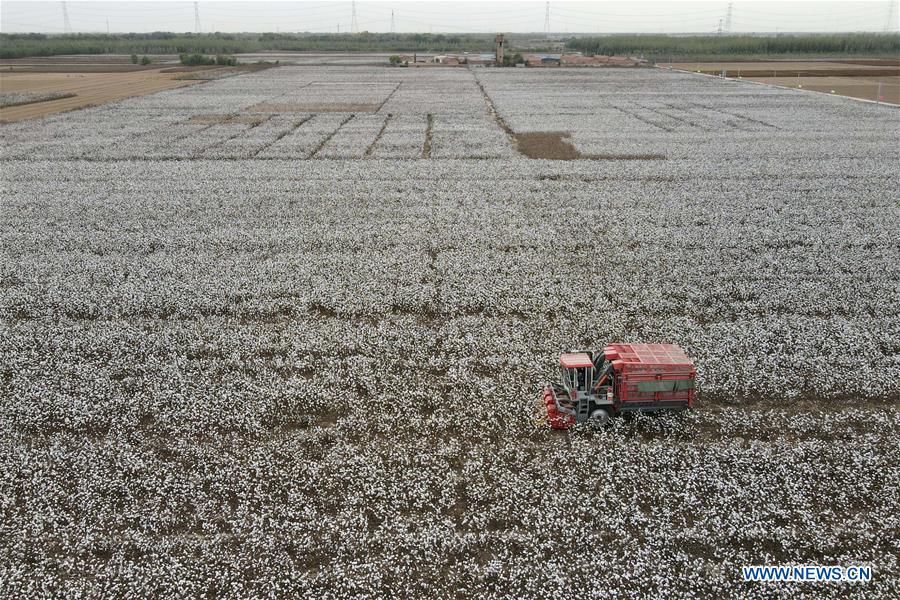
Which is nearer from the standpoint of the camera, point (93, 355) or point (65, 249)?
point (93, 355)

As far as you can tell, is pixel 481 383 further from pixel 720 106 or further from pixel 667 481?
pixel 720 106

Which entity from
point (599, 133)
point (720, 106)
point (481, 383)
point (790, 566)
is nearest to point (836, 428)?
point (790, 566)

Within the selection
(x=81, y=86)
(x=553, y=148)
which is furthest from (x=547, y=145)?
(x=81, y=86)

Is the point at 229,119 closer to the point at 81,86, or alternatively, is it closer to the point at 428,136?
the point at 428,136

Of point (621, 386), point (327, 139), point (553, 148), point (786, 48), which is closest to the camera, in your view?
point (621, 386)

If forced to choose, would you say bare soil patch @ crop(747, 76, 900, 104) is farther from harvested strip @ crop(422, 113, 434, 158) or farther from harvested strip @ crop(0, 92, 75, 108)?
harvested strip @ crop(0, 92, 75, 108)

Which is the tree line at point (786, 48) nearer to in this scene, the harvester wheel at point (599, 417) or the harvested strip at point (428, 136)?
the harvested strip at point (428, 136)
